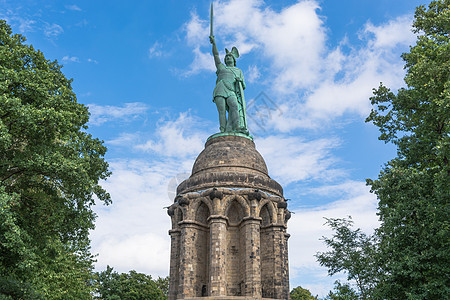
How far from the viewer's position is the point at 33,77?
13.1 metres

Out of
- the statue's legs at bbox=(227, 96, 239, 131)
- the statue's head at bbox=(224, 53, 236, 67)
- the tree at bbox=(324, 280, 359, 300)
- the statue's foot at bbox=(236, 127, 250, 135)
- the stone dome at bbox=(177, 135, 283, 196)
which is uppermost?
the statue's head at bbox=(224, 53, 236, 67)

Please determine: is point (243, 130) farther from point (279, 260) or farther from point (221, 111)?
point (279, 260)

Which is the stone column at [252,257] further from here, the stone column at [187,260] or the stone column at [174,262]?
the stone column at [174,262]

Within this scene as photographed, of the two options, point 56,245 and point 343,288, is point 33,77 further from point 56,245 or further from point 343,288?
point 343,288

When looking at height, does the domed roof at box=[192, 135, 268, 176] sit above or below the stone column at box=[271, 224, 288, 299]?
above

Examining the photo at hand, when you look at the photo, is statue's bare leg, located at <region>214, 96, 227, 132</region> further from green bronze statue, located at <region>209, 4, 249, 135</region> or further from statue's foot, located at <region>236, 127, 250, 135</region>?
statue's foot, located at <region>236, 127, 250, 135</region>

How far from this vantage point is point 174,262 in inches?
857

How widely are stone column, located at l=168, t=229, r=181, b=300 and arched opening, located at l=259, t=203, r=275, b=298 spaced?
4497 millimetres

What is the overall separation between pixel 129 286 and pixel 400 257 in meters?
37.4

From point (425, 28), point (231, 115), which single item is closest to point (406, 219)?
point (425, 28)

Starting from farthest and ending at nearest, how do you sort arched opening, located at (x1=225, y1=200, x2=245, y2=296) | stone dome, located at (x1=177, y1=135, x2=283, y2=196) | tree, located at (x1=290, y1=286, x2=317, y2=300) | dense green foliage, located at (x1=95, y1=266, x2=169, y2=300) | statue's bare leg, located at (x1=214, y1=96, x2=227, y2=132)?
tree, located at (x1=290, y1=286, x2=317, y2=300) < dense green foliage, located at (x1=95, y1=266, x2=169, y2=300) < statue's bare leg, located at (x1=214, y1=96, x2=227, y2=132) < stone dome, located at (x1=177, y1=135, x2=283, y2=196) < arched opening, located at (x1=225, y1=200, x2=245, y2=296)

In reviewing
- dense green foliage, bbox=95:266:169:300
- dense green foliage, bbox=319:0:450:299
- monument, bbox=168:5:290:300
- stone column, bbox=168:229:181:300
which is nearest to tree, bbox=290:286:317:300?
dense green foliage, bbox=95:266:169:300

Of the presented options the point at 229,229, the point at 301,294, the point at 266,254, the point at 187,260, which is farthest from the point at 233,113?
the point at 301,294

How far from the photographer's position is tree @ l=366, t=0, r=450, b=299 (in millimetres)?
11852
